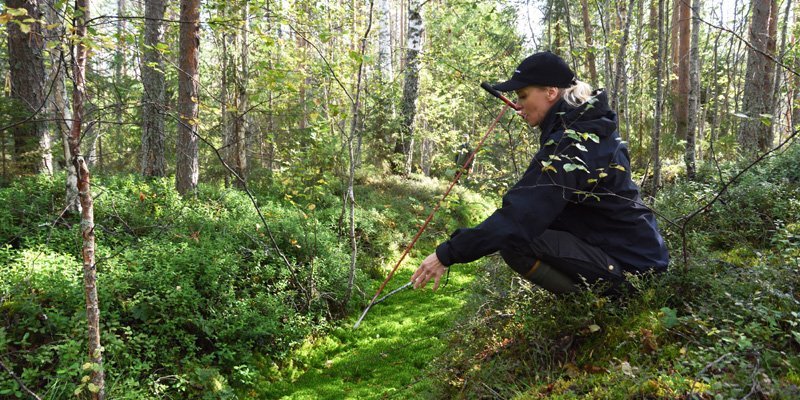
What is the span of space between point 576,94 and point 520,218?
1.10 metres

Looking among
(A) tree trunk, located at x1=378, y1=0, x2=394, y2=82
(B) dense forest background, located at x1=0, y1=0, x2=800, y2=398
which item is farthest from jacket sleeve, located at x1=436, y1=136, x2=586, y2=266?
(A) tree trunk, located at x1=378, y1=0, x2=394, y2=82

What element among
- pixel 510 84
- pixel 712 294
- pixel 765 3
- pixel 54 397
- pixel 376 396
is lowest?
pixel 376 396

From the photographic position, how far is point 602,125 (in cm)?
287

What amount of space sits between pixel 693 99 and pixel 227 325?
8.70 metres

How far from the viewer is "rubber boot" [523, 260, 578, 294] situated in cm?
296

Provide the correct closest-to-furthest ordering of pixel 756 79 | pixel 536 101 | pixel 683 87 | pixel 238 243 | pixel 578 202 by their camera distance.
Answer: pixel 578 202
pixel 536 101
pixel 238 243
pixel 756 79
pixel 683 87

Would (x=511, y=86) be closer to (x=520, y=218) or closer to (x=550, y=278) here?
(x=520, y=218)

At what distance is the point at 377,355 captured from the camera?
5.00 metres

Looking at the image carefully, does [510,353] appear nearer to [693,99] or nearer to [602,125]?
[602,125]

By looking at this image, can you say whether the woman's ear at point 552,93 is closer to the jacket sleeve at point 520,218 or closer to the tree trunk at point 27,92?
the jacket sleeve at point 520,218

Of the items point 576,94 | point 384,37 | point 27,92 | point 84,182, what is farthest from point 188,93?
point 384,37

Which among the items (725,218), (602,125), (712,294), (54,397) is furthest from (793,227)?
(54,397)

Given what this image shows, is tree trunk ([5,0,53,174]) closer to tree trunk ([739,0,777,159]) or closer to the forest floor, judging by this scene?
the forest floor

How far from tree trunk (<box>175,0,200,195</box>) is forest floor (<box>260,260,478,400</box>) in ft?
12.6
